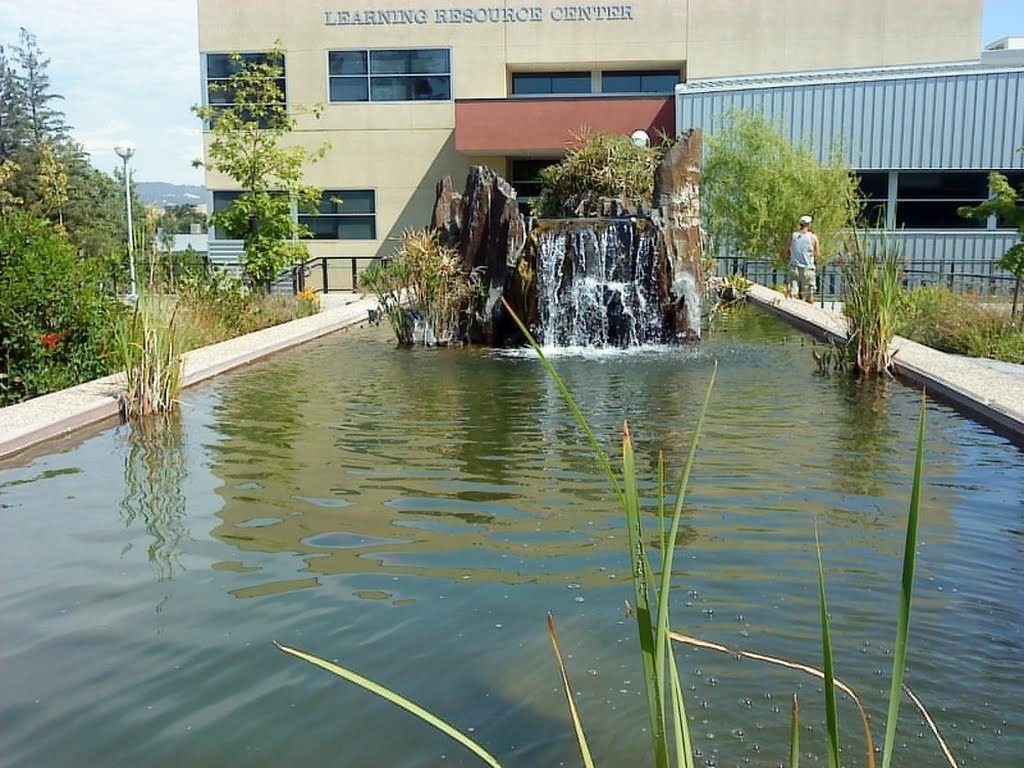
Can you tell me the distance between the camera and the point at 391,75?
32.9m

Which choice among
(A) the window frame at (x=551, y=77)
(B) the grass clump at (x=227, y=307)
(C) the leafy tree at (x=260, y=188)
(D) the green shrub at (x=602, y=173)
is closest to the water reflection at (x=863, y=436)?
(B) the grass clump at (x=227, y=307)

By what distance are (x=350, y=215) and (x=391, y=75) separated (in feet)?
14.2

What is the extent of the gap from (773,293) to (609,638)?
20319 millimetres

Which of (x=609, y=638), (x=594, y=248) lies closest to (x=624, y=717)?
(x=609, y=638)

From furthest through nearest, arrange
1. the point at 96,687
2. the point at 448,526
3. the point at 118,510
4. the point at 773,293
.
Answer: the point at 773,293 < the point at 118,510 < the point at 448,526 < the point at 96,687

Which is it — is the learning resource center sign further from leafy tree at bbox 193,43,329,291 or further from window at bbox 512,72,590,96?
leafy tree at bbox 193,43,329,291

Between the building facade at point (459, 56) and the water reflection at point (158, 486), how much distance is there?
23.0m

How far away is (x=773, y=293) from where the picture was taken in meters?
24.2

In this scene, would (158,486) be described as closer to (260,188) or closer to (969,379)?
(969,379)

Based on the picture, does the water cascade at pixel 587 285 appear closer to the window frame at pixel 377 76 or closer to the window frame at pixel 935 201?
the window frame at pixel 935 201

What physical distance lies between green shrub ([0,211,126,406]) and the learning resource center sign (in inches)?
902

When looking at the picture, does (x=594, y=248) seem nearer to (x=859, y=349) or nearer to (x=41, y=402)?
(x=859, y=349)

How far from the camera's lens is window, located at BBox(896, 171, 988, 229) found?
97.7ft

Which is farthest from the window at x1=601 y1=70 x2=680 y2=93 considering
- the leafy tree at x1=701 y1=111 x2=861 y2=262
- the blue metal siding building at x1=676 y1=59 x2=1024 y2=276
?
the leafy tree at x1=701 y1=111 x2=861 y2=262
